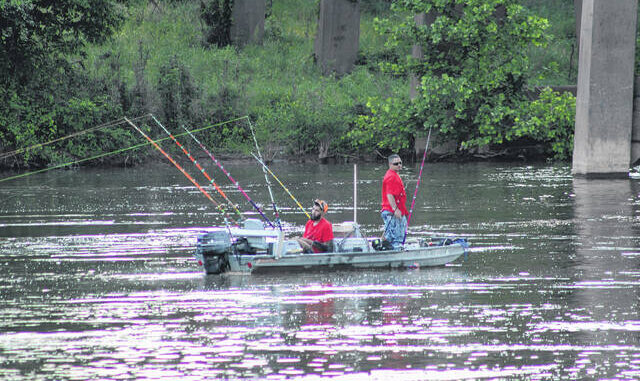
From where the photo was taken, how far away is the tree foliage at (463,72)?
37.8 metres

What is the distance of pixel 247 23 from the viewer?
49.9m

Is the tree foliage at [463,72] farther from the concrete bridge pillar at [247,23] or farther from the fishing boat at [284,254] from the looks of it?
the fishing boat at [284,254]

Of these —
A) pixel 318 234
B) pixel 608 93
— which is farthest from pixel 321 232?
pixel 608 93

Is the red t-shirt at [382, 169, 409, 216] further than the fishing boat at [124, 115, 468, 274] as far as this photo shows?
Yes

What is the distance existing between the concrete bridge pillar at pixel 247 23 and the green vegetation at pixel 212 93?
1.71 ft

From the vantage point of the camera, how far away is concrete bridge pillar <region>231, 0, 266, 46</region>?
4975cm

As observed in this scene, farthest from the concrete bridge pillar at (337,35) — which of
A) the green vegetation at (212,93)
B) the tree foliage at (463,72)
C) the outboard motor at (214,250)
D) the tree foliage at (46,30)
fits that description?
the outboard motor at (214,250)

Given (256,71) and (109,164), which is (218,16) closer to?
(256,71)

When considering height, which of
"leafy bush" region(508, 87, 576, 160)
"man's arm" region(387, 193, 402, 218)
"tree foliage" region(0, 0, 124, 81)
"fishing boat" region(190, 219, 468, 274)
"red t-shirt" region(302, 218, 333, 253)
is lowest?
"fishing boat" region(190, 219, 468, 274)

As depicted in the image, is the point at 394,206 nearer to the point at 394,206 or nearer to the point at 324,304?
the point at 394,206

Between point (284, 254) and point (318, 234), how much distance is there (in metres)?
0.69

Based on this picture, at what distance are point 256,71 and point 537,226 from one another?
2704cm

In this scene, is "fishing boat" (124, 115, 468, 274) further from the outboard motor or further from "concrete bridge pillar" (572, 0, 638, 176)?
"concrete bridge pillar" (572, 0, 638, 176)

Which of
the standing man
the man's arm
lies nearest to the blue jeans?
the standing man
